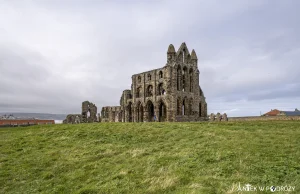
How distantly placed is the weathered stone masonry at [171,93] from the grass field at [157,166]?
22901 millimetres

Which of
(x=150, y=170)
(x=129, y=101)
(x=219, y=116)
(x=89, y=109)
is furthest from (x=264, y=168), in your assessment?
(x=89, y=109)

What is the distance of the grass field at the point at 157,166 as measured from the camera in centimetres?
879

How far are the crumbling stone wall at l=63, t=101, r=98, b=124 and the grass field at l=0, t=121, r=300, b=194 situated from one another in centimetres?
3909

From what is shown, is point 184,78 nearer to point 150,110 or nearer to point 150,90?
point 150,90

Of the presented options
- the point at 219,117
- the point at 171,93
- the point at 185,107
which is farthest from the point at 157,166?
the point at 185,107

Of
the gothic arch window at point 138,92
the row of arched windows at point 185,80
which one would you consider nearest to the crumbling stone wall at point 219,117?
the row of arched windows at point 185,80

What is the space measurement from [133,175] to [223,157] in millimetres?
4808

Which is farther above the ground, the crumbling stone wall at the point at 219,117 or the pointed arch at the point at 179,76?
the pointed arch at the point at 179,76

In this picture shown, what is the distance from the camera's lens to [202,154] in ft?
40.8

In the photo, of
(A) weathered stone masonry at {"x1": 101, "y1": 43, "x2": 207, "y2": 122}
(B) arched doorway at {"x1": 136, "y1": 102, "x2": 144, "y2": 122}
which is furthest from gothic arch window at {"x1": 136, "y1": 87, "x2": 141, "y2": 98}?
(B) arched doorway at {"x1": 136, "y1": 102, "x2": 144, "y2": 122}

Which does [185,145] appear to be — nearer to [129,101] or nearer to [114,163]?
[114,163]

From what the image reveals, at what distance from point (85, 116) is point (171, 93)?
26.8 metres

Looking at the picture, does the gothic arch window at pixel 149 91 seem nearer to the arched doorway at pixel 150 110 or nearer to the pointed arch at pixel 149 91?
the pointed arch at pixel 149 91

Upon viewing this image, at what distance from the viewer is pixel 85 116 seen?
5659 centimetres
